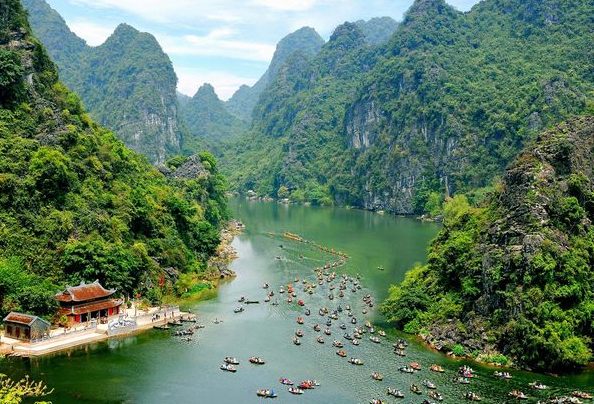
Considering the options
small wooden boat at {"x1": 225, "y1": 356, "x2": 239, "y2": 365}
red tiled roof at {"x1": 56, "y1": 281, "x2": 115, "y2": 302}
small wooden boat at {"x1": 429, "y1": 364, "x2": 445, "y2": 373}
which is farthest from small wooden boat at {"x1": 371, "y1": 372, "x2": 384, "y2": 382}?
red tiled roof at {"x1": 56, "y1": 281, "x2": 115, "y2": 302}

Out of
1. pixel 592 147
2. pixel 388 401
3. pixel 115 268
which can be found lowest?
pixel 388 401

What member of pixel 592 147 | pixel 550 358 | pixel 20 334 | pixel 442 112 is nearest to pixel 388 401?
pixel 550 358

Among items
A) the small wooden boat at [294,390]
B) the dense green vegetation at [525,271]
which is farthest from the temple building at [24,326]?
the dense green vegetation at [525,271]

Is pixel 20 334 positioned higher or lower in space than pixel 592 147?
lower

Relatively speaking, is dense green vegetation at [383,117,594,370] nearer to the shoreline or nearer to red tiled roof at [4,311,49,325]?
the shoreline

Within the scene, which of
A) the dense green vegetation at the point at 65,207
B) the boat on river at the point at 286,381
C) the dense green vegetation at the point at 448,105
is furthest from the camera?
the dense green vegetation at the point at 448,105

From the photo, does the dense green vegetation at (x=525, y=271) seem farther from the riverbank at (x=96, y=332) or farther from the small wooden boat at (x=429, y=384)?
the riverbank at (x=96, y=332)

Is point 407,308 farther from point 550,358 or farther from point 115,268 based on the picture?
point 115,268
